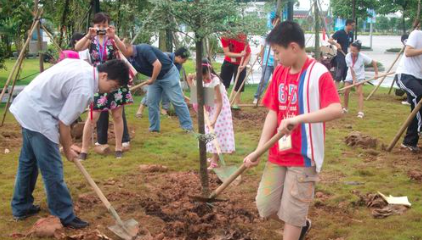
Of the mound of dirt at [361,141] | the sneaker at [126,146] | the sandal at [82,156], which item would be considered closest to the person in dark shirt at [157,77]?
the sneaker at [126,146]

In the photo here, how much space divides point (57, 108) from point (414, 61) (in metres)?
4.44

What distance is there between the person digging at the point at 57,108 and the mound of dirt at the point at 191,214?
2.39 feet

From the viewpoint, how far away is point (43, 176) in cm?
409

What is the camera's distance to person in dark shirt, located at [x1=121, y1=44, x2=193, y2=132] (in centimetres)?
686

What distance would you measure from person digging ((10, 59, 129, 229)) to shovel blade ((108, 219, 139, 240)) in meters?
0.32

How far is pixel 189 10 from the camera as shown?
427 cm

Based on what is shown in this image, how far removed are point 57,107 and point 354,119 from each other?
20.7ft

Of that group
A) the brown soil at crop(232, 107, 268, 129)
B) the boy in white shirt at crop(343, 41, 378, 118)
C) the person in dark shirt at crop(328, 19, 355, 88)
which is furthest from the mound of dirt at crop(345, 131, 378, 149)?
the person in dark shirt at crop(328, 19, 355, 88)

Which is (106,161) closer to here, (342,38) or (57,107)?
(57,107)

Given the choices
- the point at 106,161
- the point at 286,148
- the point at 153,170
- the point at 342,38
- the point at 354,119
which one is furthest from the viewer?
the point at 342,38

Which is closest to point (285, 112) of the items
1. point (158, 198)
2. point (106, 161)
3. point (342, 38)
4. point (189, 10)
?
point (189, 10)

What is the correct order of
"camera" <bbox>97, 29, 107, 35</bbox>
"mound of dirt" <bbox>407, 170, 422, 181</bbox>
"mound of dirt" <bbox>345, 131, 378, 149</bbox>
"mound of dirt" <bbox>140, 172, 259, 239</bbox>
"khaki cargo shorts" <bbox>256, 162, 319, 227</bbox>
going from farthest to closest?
"mound of dirt" <bbox>345, 131, 378, 149</bbox> < "camera" <bbox>97, 29, 107, 35</bbox> < "mound of dirt" <bbox>407, 170, 422, 181</bbox> < "mound of dirt" <bbox>140, 172, 259, 239</bbox> < "khaki cargo shorts" <bbox>256, 162, 319, 227</bbox>

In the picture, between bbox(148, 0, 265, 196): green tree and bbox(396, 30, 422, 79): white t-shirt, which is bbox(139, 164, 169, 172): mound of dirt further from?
bbox(396, 30, 422, 79): white t-shirt

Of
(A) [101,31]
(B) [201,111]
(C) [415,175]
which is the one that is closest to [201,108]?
(B) [201,111]
